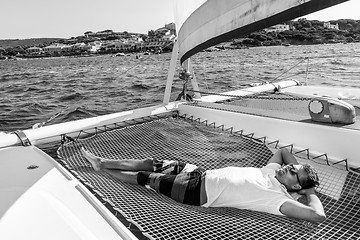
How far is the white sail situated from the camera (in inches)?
54.4

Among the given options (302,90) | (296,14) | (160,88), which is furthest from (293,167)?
(160,88)

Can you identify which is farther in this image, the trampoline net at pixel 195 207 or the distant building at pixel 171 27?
the distant building at pixel 171 27

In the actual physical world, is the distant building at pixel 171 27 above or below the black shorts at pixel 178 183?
above

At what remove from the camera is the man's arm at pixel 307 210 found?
70.6 inches

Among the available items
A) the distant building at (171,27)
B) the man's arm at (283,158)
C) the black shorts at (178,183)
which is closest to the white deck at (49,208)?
the black shorts at (178,183)

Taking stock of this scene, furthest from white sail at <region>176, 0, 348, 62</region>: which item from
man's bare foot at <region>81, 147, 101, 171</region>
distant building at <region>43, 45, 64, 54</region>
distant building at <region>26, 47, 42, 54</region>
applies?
distant building at <region>26, 47, 42, 54</region>

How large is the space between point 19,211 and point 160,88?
350 inches

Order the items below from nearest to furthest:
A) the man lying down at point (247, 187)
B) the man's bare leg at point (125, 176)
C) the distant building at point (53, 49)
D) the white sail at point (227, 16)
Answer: the white sail at point (227, 16)
the man lying down at point (247, 187)
the man's bare leg at point (125, 176)
the distant building at point (53, 49)

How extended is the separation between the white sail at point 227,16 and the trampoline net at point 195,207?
86cm

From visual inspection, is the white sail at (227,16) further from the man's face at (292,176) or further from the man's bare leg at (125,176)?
the man's bare leg at (125,176)

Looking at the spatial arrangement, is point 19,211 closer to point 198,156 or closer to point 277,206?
point 277,206

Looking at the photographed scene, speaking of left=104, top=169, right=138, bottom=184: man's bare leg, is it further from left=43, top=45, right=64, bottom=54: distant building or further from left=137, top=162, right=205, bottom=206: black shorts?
left=43, top=45, right=64, bottom=54: distant building

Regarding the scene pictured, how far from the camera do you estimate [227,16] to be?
6.28 feet

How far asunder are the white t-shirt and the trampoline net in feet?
0.19
